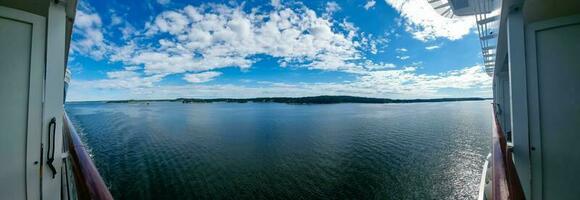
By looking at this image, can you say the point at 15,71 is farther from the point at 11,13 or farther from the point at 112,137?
the point at 112,137

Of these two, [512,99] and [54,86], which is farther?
[512,99]

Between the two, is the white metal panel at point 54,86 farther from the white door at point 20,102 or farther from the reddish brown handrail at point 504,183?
the reddish brown handrail at point 504,183

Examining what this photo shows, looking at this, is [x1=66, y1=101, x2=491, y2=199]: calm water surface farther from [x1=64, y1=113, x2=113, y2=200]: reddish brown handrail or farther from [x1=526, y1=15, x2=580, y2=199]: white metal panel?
[x1=64, y1=113, x2=113, y2=200]: reddish brown handrail

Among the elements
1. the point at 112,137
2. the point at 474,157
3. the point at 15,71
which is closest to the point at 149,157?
the point at 112,137

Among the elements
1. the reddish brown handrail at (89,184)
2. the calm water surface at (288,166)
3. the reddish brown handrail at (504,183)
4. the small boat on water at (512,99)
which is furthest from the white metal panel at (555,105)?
the calm water surface at (288,166)

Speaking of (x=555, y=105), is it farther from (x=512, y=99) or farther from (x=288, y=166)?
(x=288, y=166)

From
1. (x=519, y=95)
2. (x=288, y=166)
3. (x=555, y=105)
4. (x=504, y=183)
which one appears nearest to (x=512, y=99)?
(x=519, y=95)

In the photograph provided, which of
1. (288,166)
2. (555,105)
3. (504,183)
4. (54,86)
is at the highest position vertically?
(54,86)
